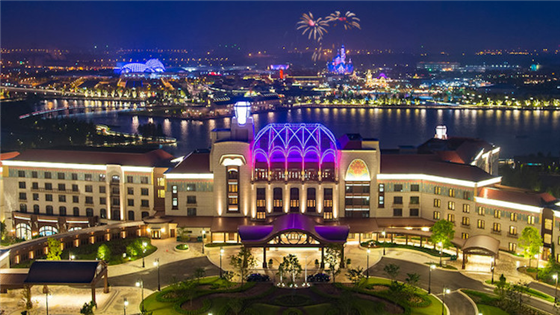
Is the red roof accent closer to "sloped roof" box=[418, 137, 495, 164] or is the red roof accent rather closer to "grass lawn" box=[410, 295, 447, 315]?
"sloped roof" box=[418, 137, 495, 164]

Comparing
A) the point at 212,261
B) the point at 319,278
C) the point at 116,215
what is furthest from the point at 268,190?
the point at 116,215

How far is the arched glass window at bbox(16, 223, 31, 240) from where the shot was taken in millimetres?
30828

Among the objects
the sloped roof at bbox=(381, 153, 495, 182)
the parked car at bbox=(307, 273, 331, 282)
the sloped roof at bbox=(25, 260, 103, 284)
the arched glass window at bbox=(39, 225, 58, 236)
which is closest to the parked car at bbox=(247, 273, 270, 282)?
the parked car at bbox=(307, 273, 331, 282)

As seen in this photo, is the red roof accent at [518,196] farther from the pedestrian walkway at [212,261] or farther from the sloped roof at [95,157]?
the sloped roof at [95,157]

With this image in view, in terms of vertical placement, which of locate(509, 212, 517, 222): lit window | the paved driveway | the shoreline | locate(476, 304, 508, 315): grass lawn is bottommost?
locate(476, 304, 508, 315): grass lawn

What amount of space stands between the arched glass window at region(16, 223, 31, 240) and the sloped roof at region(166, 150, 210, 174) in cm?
817

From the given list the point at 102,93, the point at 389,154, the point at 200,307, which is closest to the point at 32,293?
the point at 200,307

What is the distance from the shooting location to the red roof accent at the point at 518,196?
82.6 feet

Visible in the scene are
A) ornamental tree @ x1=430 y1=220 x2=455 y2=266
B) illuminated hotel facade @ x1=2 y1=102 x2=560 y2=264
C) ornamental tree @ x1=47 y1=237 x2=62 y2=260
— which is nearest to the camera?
ornamental tree @ x1=47 y1=237 x2=62 y2=260

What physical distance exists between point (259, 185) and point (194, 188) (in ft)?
10.7

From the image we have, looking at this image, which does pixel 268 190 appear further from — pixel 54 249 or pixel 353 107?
pixel 353 107

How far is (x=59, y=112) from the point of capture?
10369cm

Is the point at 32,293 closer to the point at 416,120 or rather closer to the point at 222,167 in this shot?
the point at 222,167

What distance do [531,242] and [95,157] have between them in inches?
827
